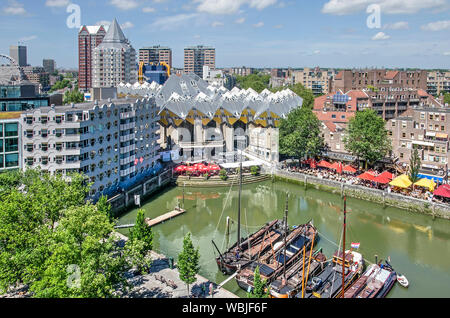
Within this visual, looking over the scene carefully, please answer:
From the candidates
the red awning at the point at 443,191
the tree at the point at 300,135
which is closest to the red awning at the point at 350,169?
the tree at the point at 300,135

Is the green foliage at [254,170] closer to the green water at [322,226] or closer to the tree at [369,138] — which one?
the green water at [322,226]

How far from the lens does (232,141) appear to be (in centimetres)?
5284

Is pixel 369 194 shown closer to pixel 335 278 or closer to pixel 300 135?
pixel 300 135

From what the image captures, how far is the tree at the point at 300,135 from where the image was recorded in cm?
4500

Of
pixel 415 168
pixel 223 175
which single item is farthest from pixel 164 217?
pixel 415 168

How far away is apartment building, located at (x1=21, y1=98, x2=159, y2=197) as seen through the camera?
29.8 metres

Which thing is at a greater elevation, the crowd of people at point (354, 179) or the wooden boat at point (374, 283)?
the crowd of people at point (354, 179)

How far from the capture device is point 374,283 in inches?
834

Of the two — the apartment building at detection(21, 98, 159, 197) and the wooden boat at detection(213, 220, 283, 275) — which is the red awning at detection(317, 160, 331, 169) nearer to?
the wooden boat at detection(213, 220, 283, 275)

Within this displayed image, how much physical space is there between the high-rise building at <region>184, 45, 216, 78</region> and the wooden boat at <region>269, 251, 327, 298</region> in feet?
540

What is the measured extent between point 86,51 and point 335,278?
118283 mm

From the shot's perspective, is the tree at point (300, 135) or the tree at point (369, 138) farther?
the tree at point (300, 135)

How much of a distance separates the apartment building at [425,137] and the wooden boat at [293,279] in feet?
75.1
